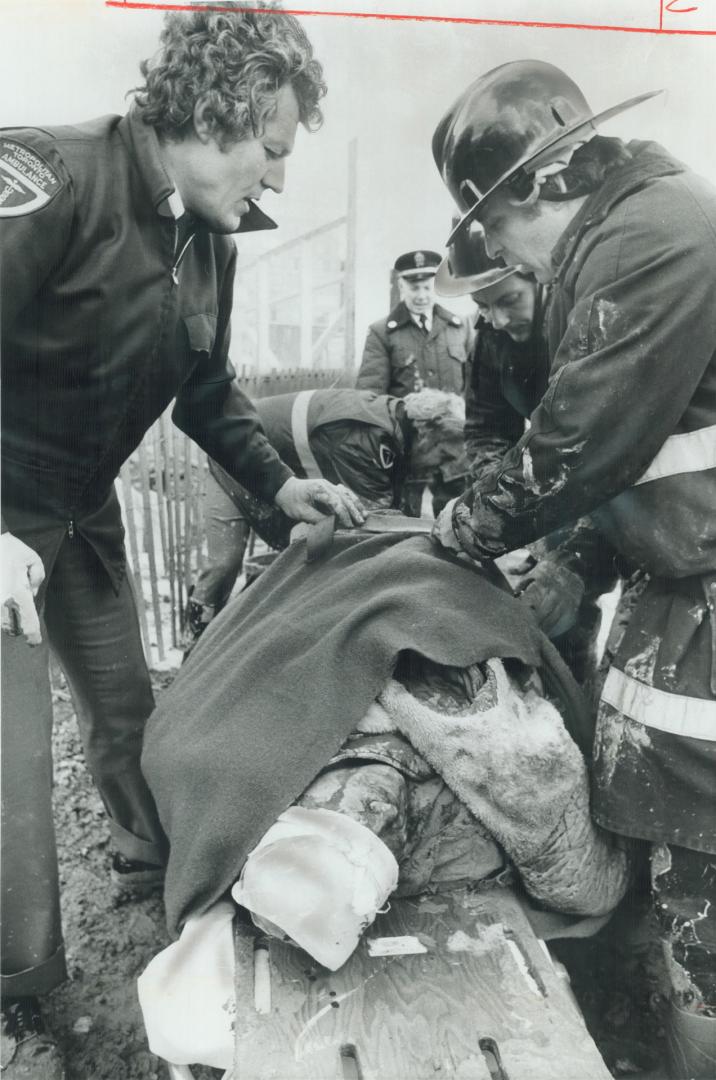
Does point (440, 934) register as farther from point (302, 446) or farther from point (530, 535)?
point (302, 446)

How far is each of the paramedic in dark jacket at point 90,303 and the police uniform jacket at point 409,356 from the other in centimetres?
282

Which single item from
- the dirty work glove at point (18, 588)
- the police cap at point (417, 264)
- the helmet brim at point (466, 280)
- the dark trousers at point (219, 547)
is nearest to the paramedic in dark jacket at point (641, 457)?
the helmet brim at point (466, 280)

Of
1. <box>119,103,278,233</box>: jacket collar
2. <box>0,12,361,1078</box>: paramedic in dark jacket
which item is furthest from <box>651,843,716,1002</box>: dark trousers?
<box>119,103,278,233</box>: jacket collar

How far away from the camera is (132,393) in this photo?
2031 millimetres

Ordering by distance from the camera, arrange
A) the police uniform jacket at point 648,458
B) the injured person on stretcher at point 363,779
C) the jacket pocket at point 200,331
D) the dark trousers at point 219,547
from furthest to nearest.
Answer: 1. the dark trousers at point 219,547
2. the jacket pocket at point 200,331
3. the police uniform jacket at point 648,458
4. the injured person on stretcher at point 363,779

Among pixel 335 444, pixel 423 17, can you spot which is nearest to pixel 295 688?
pixel 423 17

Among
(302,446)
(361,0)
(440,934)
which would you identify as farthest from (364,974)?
(302,446)

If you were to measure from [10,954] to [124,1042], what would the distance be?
13.8 inches

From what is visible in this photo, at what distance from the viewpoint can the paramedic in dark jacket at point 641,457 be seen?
1.59 metres

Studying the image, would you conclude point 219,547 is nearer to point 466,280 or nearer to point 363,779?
point 466,280

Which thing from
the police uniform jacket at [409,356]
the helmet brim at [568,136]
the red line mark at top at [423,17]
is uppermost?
the red line mark at top at [423,17]

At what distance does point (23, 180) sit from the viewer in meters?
1.69

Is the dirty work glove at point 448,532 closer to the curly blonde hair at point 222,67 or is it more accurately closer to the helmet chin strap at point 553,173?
the helmet chin strap at point 553,173

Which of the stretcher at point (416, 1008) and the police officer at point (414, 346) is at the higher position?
the police officer at point (414, 346)
